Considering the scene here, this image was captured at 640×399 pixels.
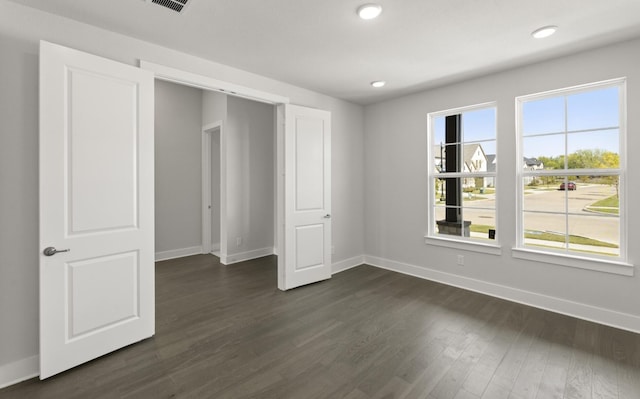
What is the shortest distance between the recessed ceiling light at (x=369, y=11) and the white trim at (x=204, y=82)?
1.62 metres

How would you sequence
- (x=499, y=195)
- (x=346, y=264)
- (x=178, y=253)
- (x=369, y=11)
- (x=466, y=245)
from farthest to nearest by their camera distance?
(x=178, y=253), (x=346, y=264), (x=466, y=245), (x=499, y=195), (x=369, y=11)

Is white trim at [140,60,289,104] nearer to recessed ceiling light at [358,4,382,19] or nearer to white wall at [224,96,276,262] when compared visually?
recessed ceiling light at [358,4,382,19]

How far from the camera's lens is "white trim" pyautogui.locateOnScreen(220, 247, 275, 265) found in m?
5.05

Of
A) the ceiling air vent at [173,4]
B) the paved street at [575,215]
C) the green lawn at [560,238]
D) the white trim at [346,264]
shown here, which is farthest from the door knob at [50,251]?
the paved street at [575,215]

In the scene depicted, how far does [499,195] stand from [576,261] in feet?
3.21

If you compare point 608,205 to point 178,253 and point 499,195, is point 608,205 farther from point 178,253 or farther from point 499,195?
point 178,253

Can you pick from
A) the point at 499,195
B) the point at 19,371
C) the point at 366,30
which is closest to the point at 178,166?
the point at 19,371

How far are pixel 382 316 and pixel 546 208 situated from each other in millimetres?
2173

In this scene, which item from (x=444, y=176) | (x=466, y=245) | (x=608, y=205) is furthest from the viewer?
(x=444, y=176)

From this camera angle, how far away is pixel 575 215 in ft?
10.1

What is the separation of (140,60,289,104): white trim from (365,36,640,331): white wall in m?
1.87

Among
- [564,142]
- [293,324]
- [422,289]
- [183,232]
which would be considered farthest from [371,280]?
[183,232]

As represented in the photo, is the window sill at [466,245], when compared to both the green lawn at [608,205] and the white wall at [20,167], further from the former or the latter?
the white wall at [20,167]

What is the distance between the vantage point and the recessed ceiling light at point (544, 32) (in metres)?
2.47
